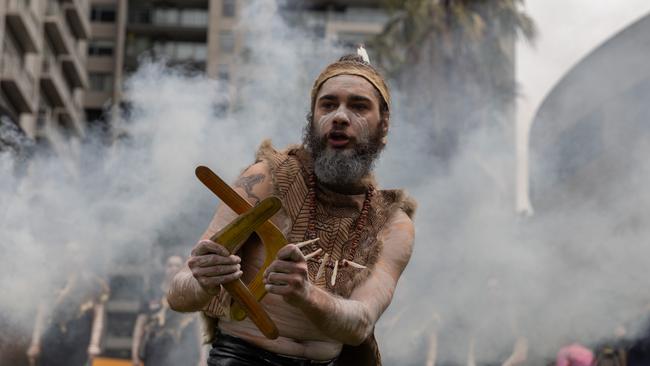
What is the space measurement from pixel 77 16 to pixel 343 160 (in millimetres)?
43157

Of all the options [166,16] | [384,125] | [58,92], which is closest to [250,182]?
[384,125]

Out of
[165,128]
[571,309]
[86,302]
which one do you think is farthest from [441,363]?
[165,128]

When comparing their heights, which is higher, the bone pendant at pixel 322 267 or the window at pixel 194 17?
the window at pixel 194 17

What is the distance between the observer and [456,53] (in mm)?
21703

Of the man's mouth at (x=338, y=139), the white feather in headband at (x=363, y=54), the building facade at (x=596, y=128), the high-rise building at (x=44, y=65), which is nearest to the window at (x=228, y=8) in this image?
the high-rise building at (x=44, y=65)

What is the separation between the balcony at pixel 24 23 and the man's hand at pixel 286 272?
104 feet

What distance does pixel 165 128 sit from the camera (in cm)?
1573

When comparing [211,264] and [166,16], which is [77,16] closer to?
[166,16]

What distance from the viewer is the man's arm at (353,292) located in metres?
3.03

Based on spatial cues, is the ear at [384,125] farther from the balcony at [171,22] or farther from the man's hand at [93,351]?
the balcony at [171,22]

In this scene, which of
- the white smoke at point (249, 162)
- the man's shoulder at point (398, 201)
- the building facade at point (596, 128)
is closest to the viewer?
the man's shoulder at point (398, 201)

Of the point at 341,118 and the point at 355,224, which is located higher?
the point at 341,118

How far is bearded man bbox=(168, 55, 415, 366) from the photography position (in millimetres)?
3629

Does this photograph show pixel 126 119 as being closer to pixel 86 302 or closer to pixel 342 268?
pixel 86 302
